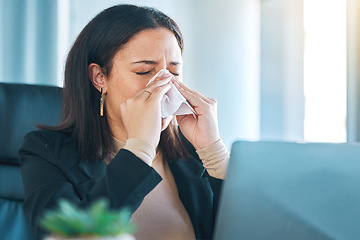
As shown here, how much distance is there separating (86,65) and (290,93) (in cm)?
239

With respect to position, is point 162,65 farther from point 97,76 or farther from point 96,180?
point 96,180

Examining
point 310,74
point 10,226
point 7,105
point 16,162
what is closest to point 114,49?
point 7,105

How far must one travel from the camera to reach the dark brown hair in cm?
118

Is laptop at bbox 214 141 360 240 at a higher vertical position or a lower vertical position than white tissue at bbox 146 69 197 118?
lower

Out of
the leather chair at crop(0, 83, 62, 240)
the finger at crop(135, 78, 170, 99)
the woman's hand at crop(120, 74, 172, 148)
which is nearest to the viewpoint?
the woman's hand at crop(120, 74, 172, 148)

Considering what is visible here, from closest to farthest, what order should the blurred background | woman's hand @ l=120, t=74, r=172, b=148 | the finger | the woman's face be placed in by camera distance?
1. woman's hand @ l=120, t=74, r=172, b=148
2. the finger
3. the woman's face
4. the blurred background

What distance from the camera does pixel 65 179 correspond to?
1039 millimetres

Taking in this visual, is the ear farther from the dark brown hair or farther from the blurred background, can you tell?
the blurred background

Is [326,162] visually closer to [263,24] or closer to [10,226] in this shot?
[10,226]

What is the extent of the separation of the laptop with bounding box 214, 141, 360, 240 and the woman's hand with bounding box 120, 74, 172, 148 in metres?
0.50

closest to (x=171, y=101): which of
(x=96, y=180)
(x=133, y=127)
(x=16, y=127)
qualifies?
(x=133, y=127)

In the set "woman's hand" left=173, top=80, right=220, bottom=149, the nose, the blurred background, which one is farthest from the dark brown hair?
the blurred background

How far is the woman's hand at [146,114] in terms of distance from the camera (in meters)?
0.95

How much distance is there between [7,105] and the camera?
4.27 feet
